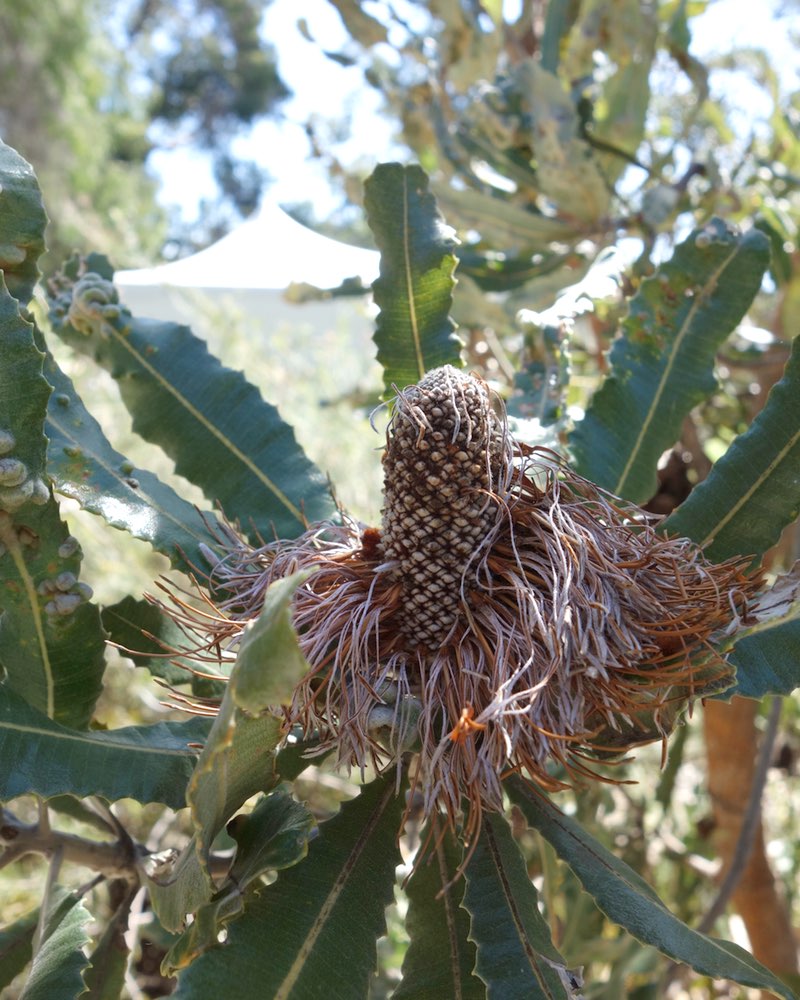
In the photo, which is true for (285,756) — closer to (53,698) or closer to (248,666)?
(53,698)

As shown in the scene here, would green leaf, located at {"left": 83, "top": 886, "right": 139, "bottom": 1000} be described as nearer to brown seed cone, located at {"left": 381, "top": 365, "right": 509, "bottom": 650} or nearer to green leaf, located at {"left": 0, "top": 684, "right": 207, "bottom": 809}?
green leaf, located at {"left": 0, "top": 684, "right": 207, "bottom": 809}

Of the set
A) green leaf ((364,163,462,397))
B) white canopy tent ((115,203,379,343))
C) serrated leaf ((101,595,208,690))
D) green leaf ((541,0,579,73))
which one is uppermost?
green leaf ((541,0,579,73))

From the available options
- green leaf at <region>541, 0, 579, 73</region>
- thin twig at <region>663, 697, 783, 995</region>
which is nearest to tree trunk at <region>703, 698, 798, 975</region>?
thin twig at <region>663, 697, 783, 995</region>


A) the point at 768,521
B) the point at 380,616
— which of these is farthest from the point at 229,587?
the point at 768,521

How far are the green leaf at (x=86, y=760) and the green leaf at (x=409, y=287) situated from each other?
58 cm

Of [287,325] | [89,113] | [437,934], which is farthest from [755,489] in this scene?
[89,113]

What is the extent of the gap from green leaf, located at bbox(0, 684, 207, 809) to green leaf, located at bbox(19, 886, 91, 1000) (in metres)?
0.18

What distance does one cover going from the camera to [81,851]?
1281mm

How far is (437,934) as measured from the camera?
1.13 meters

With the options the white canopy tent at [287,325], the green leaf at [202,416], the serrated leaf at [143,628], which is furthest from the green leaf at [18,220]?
the white canopy tent at [287,325]

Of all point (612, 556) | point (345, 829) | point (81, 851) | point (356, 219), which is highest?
point (356, 219)

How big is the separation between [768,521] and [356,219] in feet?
15.8

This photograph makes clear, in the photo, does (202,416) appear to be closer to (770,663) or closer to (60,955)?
(60,955)

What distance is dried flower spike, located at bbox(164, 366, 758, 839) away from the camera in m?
1.05
